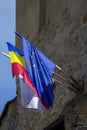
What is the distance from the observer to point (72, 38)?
855 cm

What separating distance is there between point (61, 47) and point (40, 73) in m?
2.00

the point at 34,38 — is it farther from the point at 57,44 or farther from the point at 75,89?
the point at 75,89

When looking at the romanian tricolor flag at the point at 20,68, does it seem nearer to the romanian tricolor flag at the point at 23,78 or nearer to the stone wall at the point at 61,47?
the romanian tricolor flag at the point at 23,78

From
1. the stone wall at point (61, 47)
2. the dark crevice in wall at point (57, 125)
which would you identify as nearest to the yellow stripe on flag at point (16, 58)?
the stone wall at point (61, 47)

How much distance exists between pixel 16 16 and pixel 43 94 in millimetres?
6121

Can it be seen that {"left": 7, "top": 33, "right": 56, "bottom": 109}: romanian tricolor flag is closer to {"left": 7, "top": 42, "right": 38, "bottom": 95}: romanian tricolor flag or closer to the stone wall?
{"left": 7, "top": 42, "right": 38, "bottom": 95}: romanian tricolor flag

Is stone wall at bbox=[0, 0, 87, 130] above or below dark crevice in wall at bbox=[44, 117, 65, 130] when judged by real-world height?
above

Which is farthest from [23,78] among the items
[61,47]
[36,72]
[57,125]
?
[61,47]

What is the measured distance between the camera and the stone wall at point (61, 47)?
7081 millimetres

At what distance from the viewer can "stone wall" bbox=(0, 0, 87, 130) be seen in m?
7.08

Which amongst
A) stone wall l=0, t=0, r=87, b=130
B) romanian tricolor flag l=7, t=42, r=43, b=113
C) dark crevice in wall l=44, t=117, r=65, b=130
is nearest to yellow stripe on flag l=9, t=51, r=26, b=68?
romanian tricolor flag l=7, t=42, r=43, b=113

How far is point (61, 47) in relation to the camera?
9.05 meters

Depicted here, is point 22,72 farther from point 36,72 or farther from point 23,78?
point 36,72

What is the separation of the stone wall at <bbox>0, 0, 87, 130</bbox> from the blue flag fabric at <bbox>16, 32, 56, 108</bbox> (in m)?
0.38
